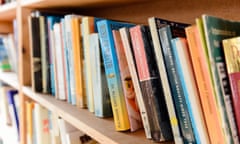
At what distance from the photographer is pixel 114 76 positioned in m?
0.62

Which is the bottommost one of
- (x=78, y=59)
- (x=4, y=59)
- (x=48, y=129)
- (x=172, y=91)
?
(x=48, y=129)

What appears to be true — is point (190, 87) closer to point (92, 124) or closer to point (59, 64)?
point (92, 124)

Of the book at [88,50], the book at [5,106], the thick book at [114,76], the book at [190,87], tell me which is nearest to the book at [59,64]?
the book at [88,50]

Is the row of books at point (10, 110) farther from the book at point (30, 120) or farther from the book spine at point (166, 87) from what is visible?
the book spine at point (166, 87)

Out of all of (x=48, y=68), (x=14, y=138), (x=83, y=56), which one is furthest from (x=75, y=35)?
(x=14, y=138)

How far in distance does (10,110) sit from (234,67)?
131 centimetres

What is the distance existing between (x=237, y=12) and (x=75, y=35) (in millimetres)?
461

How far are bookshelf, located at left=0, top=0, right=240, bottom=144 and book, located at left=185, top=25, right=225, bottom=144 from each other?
18 cm

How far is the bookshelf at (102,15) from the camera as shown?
2.07 ft

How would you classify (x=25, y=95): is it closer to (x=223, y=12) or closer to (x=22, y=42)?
(x=22, y=42)

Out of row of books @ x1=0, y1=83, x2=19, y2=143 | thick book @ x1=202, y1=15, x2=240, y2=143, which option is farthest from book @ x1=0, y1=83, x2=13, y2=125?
thick book @ x1=202, y1=15, x2=240, y2=143

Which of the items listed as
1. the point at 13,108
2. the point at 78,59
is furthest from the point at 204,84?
the point at 13,108

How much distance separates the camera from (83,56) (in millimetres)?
771

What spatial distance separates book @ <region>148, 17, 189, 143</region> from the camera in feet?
1.55
